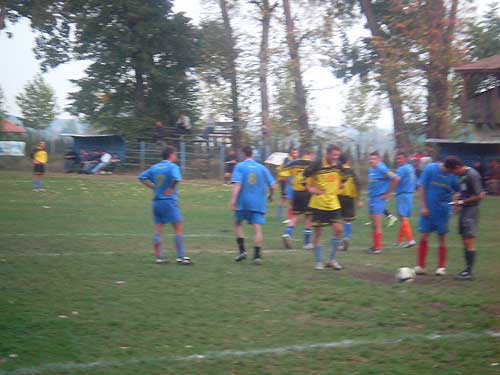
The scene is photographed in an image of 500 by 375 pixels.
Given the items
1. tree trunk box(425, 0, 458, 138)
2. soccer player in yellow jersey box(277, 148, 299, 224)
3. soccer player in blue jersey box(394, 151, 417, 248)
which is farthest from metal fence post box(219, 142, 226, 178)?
soccer player in blue jersey box(394, 151, 417, 248)

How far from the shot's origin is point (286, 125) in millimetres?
38000

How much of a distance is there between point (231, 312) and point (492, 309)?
298 cm

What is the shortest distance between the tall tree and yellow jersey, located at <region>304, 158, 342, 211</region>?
25.1m

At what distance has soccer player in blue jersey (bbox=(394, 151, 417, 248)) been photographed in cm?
1345

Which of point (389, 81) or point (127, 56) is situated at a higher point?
point (127, 56)

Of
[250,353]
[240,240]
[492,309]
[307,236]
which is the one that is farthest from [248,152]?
[250,353]

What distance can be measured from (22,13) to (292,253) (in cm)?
2424

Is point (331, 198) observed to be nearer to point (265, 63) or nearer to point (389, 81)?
point (389, 81)

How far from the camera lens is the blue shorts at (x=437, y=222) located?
962cm

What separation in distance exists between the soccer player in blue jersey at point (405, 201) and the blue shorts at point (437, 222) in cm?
368

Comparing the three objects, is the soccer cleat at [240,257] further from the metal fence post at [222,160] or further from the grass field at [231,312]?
the metal fence post at [222,160]

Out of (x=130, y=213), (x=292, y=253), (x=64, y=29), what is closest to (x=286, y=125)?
(x=64, y=29)

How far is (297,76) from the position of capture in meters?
34.5

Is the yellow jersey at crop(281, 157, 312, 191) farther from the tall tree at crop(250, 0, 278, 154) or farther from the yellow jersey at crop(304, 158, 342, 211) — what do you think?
the tall tree at crop(250, 0, 278, 154)
